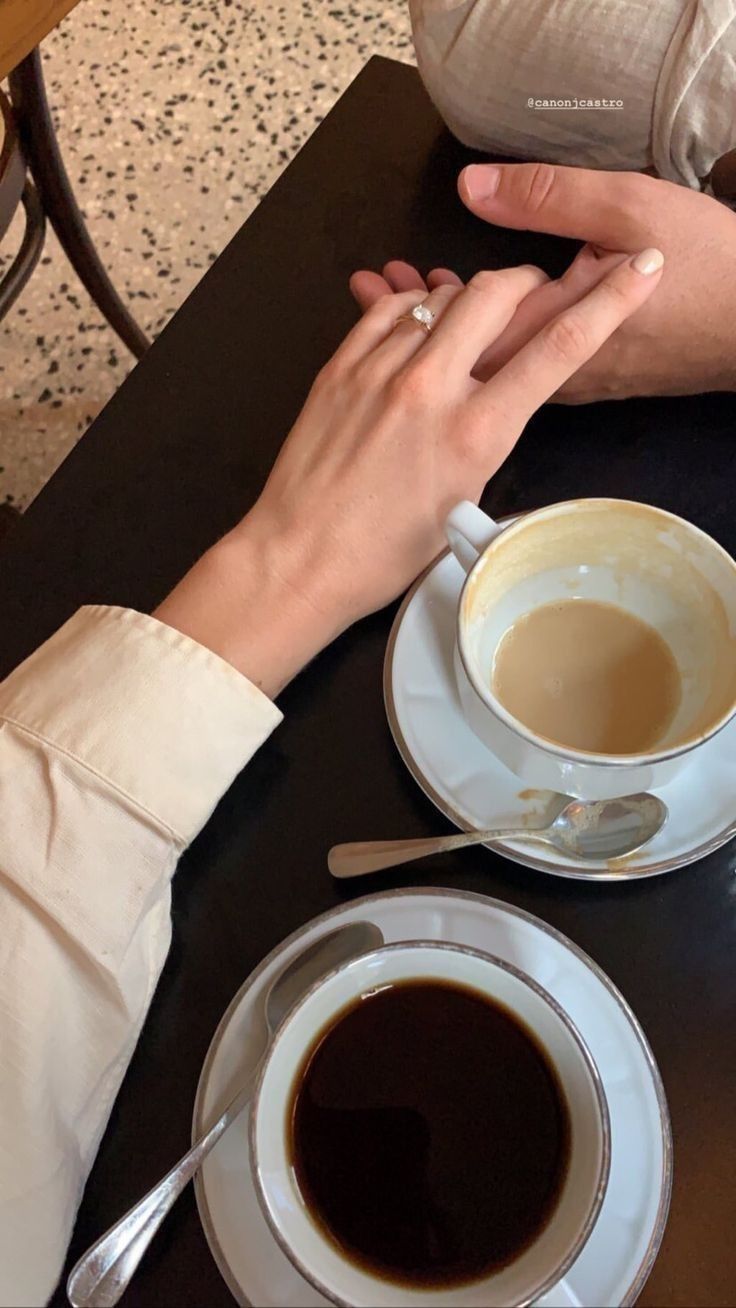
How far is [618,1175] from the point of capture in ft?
1.46

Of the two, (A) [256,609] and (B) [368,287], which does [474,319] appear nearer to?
(B) [368,287]

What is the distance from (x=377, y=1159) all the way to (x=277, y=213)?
25.6 inches

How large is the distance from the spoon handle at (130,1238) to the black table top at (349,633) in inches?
0.8

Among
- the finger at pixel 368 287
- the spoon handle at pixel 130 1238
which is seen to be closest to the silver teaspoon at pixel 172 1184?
the spoon handle at pixel 130 1238

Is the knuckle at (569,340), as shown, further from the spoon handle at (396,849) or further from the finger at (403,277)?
the spoon handle at (396,849)

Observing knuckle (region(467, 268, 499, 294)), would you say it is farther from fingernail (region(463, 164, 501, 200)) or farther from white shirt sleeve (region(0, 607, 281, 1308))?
white shirt sleeve (region(0, 607, 281, 1308))

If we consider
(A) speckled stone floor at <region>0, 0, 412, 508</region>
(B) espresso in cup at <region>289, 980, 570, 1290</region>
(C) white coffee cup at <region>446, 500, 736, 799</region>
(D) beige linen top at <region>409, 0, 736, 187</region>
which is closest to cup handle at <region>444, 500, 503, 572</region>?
(C) white coffee cup at <region>446, 500, 736, 799</region>

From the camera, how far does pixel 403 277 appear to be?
70 cm

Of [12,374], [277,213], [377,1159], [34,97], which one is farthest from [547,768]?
[12,374]

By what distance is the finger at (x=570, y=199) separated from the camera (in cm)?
65

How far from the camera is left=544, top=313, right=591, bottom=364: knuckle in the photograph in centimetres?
60

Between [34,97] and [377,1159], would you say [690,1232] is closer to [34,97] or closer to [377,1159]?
[377,1159]

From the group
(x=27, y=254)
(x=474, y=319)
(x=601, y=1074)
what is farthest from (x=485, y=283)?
(x=27, y=254)

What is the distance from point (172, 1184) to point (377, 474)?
1.32ft
